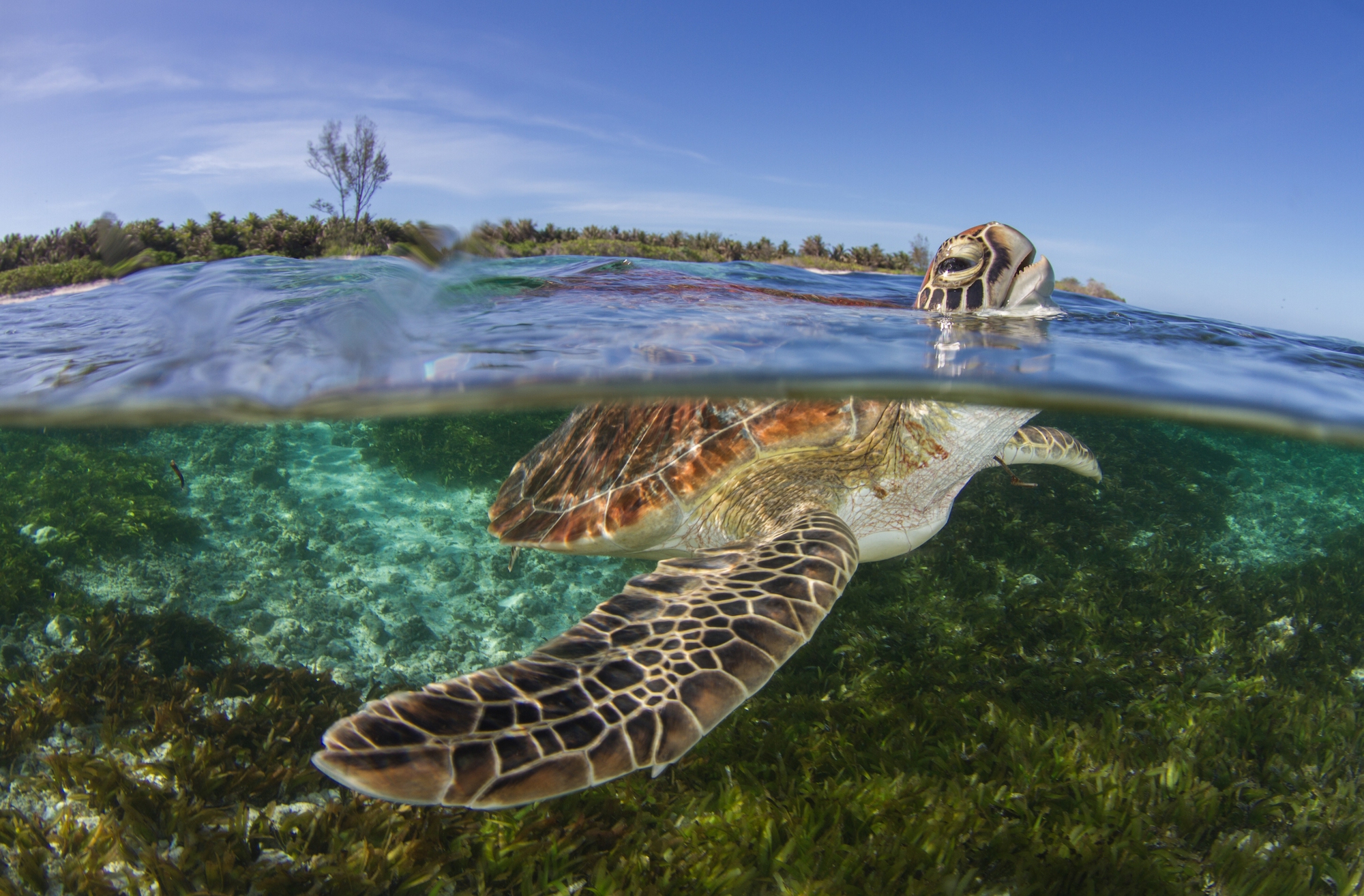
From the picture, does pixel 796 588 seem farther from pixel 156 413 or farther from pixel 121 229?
pixel 121 229

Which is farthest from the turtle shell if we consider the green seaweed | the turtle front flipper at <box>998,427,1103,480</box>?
the green seaweed

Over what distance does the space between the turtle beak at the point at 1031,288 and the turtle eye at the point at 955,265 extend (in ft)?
1.07

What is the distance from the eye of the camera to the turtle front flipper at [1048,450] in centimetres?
468

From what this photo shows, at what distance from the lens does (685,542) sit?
363 cm

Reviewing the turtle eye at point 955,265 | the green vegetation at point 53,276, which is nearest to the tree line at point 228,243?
the green vegetation at point 53,276

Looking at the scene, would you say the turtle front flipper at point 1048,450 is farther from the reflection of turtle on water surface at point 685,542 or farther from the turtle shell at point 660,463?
the turtle shell at point 660,463

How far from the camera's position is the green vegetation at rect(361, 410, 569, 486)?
611cm

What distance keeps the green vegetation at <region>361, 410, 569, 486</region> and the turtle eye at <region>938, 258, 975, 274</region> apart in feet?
12.0

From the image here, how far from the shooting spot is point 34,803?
9.16ft

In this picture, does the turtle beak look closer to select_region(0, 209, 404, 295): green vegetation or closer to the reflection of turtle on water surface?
the reflection of turtle on water surface

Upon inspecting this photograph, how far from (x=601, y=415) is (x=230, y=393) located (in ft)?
7.43

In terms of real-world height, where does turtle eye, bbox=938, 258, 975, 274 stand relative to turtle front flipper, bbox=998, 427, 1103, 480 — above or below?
above

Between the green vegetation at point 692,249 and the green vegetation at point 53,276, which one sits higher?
the green vegetation at point 692,249

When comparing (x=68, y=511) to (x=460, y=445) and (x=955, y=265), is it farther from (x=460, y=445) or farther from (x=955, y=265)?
(x=955, y=265)
